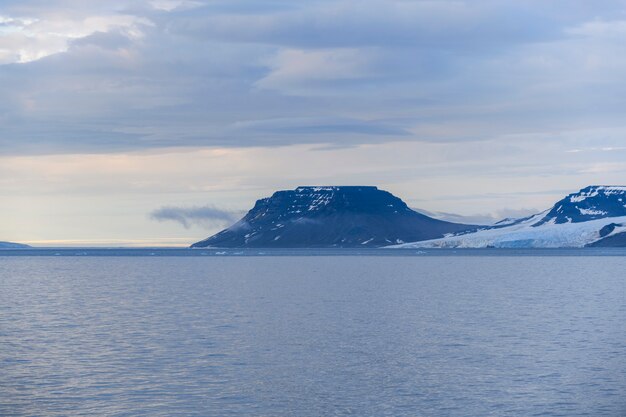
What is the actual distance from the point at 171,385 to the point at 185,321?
84.6 ft

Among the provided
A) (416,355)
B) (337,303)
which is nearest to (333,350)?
(416,355)

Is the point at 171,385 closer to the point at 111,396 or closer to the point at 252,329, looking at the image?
the point at 111,396

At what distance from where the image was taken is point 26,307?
75500mm

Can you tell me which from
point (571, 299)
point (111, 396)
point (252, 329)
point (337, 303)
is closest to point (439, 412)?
point (111, 396)

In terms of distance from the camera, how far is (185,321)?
62219 mm

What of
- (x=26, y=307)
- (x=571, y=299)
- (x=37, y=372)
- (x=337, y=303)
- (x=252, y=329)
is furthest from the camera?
(x=571, y=299)

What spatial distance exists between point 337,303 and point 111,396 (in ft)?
154

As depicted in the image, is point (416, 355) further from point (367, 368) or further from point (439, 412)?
point (439, 412)

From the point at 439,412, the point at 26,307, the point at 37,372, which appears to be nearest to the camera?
the point at 439,412

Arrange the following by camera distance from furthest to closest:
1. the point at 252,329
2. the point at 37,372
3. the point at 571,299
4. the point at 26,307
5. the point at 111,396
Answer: the point at 571,299 → the point at 26,307 → the point at 252,329 → the point at 37,372 → the point at 111,396

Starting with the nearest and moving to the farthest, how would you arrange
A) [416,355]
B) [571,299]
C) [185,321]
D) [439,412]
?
[439,412], [416,355], [185,321], [571,299]

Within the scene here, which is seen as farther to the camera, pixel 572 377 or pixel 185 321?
pixel 185 321

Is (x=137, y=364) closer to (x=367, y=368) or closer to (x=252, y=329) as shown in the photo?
(x=367, y=368)

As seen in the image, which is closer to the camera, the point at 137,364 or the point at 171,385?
the point at 171,385
